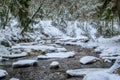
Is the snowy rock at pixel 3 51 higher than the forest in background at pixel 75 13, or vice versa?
the forest in background at pixel 75 13

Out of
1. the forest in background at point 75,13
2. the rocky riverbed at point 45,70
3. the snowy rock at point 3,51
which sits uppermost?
the forest in background at point 75,13

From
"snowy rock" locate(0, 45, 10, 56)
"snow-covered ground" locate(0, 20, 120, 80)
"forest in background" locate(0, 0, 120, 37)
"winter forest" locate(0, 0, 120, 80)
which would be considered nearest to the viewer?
"winter forest" locate(0, 0, 120, 80)

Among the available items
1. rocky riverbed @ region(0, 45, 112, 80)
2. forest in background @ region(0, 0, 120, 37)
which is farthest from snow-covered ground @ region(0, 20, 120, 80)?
forest in background @ region(0, 0, 120, 37)

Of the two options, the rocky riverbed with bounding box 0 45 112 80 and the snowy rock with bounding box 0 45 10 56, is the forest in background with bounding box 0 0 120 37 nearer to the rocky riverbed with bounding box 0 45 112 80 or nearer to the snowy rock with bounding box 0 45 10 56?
the snowy rock with bounding box 0 45 10 56

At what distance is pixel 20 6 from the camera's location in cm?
1461

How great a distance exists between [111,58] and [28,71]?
4.14 m

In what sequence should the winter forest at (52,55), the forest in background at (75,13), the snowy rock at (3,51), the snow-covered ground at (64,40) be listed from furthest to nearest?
the forest in background at (75,13) → the snowy rock at (3,51) → the snow-covered ground at (64,40) → the winter forest at (52,55)

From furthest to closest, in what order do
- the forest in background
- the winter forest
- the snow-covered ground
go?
the forest in background → the snow-covered ground → the winter forest

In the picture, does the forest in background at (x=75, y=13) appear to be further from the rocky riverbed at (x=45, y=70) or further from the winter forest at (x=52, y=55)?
the rocky riverbed at (x=45, y=70)

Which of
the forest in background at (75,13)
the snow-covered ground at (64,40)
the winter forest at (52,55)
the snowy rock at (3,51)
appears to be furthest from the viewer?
the forest in background at (75,13)

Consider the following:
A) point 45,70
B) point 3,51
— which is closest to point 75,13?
point 3,51

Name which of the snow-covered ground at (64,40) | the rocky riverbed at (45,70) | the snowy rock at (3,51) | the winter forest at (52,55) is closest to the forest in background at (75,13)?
the winter forest at (52,55)

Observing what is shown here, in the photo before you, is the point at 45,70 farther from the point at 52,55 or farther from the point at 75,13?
the point at 75,13

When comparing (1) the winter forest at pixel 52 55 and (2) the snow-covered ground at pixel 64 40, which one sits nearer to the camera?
(1) the winter forest at pixel 52 55
